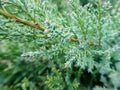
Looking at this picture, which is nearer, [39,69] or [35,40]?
[35,40]

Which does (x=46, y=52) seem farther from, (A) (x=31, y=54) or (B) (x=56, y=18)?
(B) (x=56, y=18)

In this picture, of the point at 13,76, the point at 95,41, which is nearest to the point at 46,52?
the point at 95,41

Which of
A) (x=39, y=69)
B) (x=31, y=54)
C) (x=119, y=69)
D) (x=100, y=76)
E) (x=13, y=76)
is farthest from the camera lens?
(x=13, y=76)

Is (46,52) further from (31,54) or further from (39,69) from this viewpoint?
(39,69)

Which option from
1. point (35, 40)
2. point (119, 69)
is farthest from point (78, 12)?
point (119, 69)

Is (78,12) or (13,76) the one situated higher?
(78,12)

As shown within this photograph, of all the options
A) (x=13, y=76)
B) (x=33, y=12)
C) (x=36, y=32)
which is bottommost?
(x=13, y=76)

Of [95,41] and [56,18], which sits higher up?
[56,18]

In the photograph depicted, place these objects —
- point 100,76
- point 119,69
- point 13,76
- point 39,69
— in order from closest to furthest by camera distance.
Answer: point 119,69, point 100,76, point 39,69, point 13,76

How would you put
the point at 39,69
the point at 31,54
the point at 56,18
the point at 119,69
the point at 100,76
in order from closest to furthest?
1. the point at 31,54
2. the point at 56,18
3. the point at 119,69
4. the point at 100,76
5. the point at 39,69
